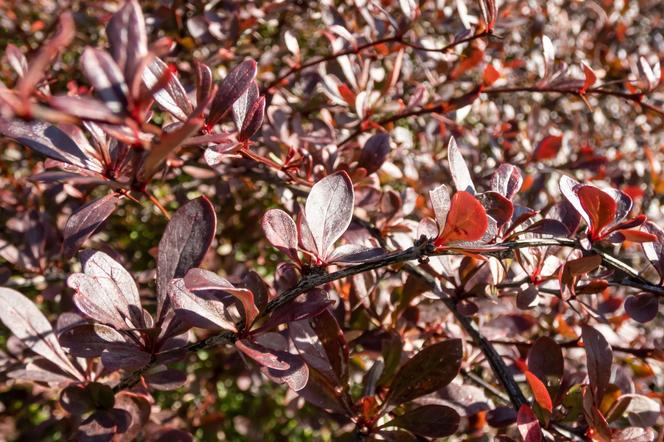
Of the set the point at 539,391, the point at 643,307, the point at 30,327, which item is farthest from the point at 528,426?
the point at 30,327

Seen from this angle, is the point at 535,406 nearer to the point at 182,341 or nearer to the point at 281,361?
the point at 281,361

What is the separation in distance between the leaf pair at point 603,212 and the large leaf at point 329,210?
0.30 m

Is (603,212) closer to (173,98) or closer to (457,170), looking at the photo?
(457,170)

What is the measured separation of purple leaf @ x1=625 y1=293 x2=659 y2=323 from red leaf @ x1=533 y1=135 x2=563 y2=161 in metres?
0.71

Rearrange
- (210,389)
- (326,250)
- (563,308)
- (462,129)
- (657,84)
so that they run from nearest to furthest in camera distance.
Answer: (326,250), (657,84), (563,308), (462,129), (210,389)

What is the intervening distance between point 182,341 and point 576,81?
37.6 inches

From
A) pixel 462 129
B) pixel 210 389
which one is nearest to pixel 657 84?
pixel 462 129

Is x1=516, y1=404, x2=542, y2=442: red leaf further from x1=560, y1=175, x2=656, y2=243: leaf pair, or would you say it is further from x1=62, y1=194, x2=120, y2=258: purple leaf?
x1=62, y1=194, x2=120, y2=258: purple leaf

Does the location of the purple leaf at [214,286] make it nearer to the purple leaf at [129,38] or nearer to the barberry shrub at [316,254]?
the barberry shrub at [316,254]

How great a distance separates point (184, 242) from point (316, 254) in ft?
0.72

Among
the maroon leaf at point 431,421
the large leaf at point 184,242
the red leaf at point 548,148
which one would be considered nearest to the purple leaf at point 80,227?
the large leaf at point 184,242

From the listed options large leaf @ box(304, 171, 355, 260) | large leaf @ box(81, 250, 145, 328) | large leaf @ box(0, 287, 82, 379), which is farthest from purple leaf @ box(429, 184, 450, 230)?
large leaf @ box(0, 287, 82, 379)

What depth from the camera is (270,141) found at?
1192mm

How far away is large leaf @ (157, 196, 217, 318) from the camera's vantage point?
81cm
